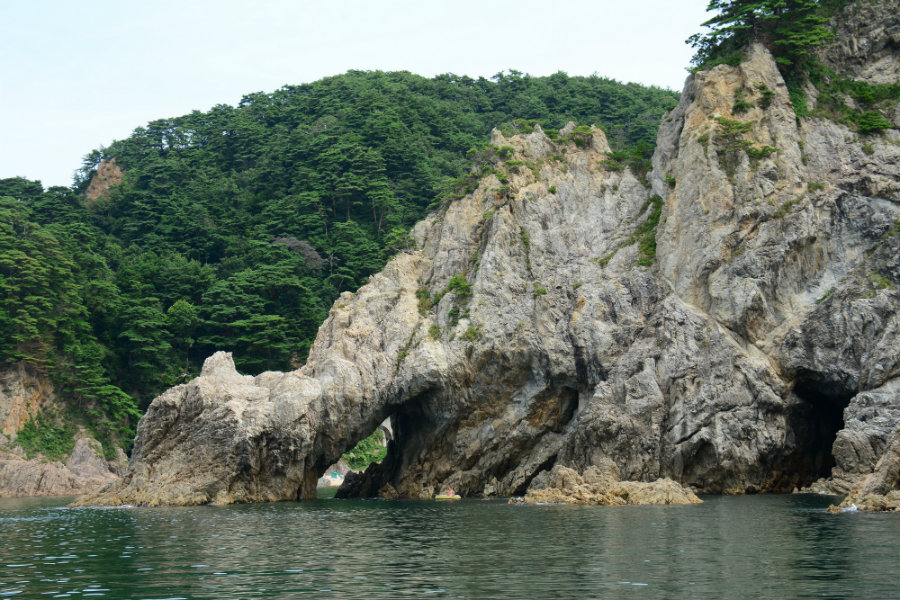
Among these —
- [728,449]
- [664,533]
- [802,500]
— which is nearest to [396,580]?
[664,533]

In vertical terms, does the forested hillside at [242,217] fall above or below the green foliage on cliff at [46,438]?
above

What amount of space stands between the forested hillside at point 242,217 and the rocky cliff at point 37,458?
161 centimetres

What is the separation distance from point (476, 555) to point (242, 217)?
65343 millimetres

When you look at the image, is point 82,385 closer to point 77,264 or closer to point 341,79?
point 77,264

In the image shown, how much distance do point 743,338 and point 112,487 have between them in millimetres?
32534

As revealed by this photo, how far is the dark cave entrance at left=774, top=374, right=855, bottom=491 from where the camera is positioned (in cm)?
3897

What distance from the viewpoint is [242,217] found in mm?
80125

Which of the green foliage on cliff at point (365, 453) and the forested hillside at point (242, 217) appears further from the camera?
the green foliage on cliff at point (365, 453)

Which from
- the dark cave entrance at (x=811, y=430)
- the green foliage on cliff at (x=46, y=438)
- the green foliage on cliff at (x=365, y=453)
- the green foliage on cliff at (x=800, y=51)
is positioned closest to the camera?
the dark cave entrance at (x=811, y=430)

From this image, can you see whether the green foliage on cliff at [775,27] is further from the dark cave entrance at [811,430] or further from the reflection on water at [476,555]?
the reflection on water at [476,555]

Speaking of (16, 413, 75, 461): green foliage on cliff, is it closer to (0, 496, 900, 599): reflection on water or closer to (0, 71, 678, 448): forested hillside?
(0, 71, 678, 448): forested hillside

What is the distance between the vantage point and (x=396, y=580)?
16.5 m

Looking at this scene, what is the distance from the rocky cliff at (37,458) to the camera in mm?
57062

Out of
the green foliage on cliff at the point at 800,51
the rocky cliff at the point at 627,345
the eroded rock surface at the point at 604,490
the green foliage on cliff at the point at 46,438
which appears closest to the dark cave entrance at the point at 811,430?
the rocky cliff at the point at 627,345
